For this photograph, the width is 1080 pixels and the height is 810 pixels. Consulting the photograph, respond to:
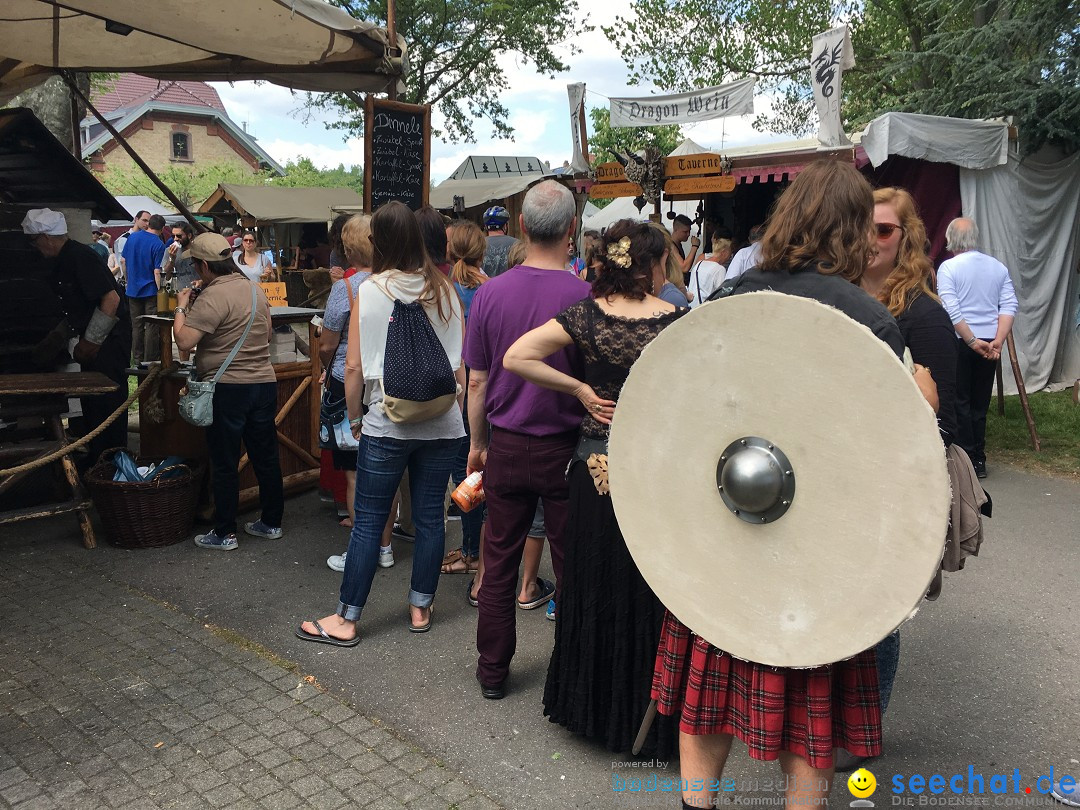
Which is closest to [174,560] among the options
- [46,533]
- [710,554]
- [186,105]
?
[46,533]

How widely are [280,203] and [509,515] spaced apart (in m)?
21.7

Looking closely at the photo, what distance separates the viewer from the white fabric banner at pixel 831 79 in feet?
27.5

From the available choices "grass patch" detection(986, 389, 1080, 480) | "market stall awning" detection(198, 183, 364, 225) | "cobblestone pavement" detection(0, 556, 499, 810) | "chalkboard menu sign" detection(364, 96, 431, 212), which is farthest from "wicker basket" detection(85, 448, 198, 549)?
"market stall awning" detection(198, 183, 364, 225)

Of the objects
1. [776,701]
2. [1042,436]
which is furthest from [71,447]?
[1042,436]

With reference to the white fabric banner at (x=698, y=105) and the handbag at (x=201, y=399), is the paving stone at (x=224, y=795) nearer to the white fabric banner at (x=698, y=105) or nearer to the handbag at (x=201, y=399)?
the handbag at (x=201, y=399)

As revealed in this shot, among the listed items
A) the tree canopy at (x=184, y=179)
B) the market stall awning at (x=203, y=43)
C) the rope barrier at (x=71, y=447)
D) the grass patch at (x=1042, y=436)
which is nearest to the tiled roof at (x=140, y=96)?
the tree canopy at (x=184, y=179)

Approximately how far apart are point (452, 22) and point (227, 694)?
22.2 metres

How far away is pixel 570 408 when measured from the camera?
10.3 ft

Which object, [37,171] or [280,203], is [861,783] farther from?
[280,203]

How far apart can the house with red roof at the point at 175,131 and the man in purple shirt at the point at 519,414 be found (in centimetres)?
4283

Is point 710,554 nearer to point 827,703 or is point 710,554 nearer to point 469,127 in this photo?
point 827,703

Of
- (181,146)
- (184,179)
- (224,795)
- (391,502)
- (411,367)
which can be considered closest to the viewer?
(224,795)

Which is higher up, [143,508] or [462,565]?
[143,508]

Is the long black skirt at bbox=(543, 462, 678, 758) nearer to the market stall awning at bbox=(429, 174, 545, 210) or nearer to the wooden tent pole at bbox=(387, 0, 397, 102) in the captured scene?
the wooden tent pole at bbox=(387, 0, 397, 102)
